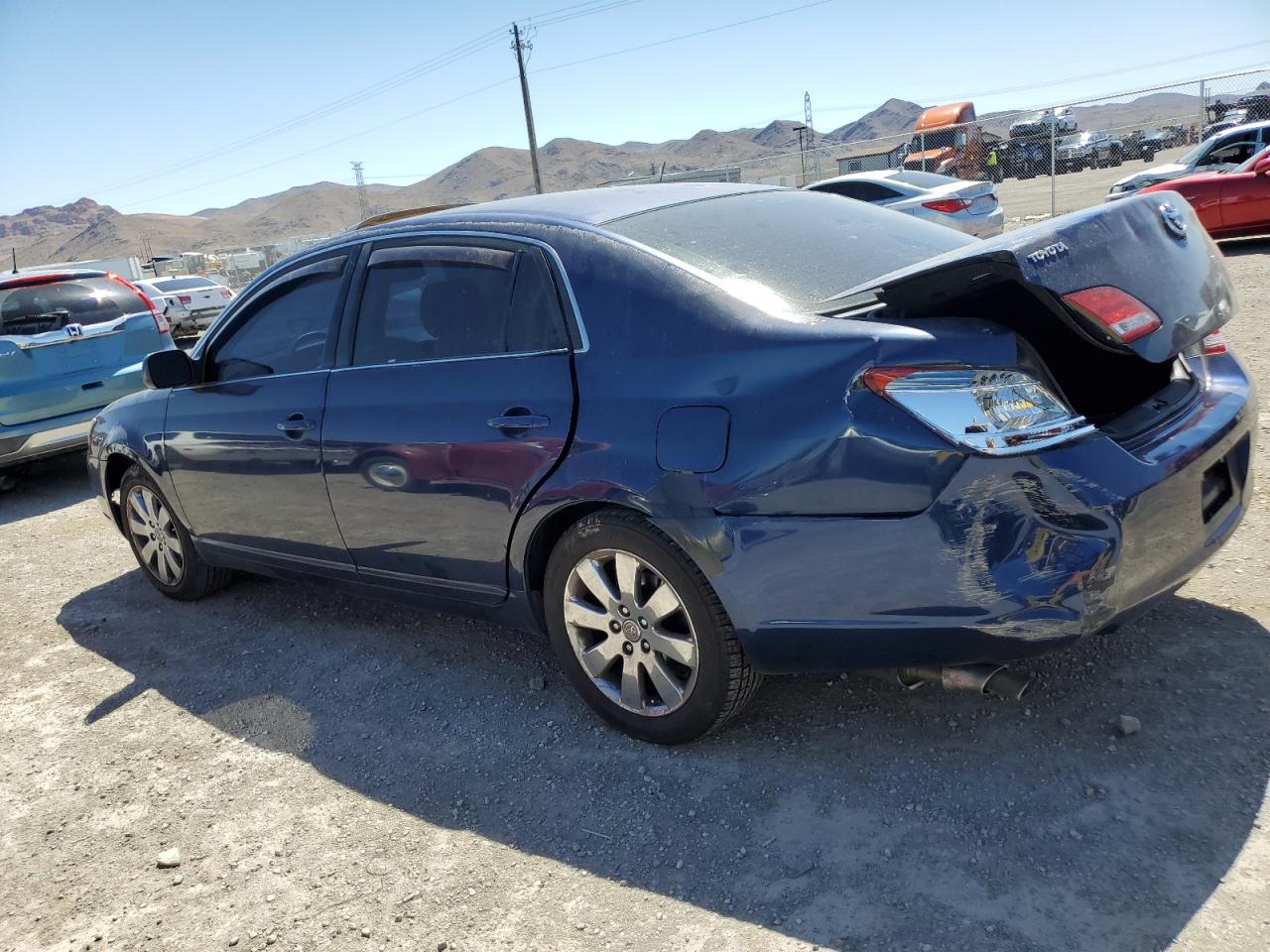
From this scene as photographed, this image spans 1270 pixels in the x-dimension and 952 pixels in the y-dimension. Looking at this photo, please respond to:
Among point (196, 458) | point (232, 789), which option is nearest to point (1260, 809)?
point (232, 789)

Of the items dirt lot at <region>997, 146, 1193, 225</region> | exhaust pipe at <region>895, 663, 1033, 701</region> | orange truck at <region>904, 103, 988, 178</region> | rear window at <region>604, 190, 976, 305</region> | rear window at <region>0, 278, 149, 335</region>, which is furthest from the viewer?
orange truck at <region>904, 103, 988, 178</region>

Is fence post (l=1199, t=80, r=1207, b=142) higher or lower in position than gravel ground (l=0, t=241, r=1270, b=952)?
higher

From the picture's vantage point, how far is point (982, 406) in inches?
94.6

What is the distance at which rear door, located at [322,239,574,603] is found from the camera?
10.2 ft

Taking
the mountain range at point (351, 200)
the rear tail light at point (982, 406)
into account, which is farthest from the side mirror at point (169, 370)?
the mountain range at point (351, 200)

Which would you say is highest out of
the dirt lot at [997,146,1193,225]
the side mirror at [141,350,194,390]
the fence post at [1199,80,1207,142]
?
the fence post at [1199,80,1207,142]

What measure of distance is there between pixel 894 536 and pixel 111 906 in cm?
237

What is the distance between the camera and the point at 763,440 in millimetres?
2572

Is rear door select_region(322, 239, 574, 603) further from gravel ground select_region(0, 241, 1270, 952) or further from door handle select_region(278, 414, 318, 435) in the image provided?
gravel ground select_region(0, 241, 1270, 952)

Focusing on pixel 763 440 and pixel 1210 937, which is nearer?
pixel 1210 937

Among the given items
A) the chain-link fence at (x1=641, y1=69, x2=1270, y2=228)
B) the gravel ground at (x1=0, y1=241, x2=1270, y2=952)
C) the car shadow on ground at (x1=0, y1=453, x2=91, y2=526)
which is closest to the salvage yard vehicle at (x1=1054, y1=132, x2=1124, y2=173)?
the chain-link fence at (x1=641, y1=69, x2=1270, y2=228)

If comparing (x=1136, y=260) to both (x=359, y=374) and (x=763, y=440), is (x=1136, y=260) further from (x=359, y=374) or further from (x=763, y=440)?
(x=359, y=374)

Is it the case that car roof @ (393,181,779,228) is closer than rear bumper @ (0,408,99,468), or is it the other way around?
car roof @ (393,181,779,228)

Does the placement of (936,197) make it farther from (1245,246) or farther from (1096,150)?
(1096,150)
